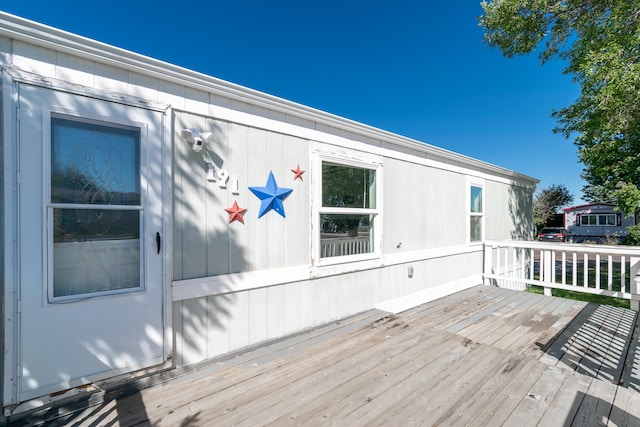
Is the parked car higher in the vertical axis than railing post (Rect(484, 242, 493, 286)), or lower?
lower

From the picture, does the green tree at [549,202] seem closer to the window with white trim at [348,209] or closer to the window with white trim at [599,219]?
the window with white trim at [599,219]

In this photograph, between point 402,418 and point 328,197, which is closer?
point 402,418

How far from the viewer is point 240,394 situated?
6.43 feet

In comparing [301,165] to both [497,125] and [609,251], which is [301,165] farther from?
[497,125]

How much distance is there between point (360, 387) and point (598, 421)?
141 centimetres

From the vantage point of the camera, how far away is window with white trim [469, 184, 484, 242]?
5.52m

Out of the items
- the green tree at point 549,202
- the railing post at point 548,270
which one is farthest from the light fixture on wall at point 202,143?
the green tree at point 549,202

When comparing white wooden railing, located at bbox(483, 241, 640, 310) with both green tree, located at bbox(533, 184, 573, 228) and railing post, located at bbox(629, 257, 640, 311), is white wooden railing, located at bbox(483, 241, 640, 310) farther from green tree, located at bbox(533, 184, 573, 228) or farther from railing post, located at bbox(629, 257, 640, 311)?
green tree, located at bbox(533, 184, 573, 228)

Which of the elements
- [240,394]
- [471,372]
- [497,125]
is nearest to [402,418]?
[471,372]

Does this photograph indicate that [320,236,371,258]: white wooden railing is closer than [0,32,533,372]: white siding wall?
No

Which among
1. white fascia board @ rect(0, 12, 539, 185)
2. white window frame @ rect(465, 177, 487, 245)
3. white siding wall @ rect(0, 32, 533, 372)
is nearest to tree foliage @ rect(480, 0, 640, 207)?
white window frame @ rect(465, 177, 487, 245)

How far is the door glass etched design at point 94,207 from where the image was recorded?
1877 millimetres

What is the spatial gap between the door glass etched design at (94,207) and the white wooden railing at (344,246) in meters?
1.87

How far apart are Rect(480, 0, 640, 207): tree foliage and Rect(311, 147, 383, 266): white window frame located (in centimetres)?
403
